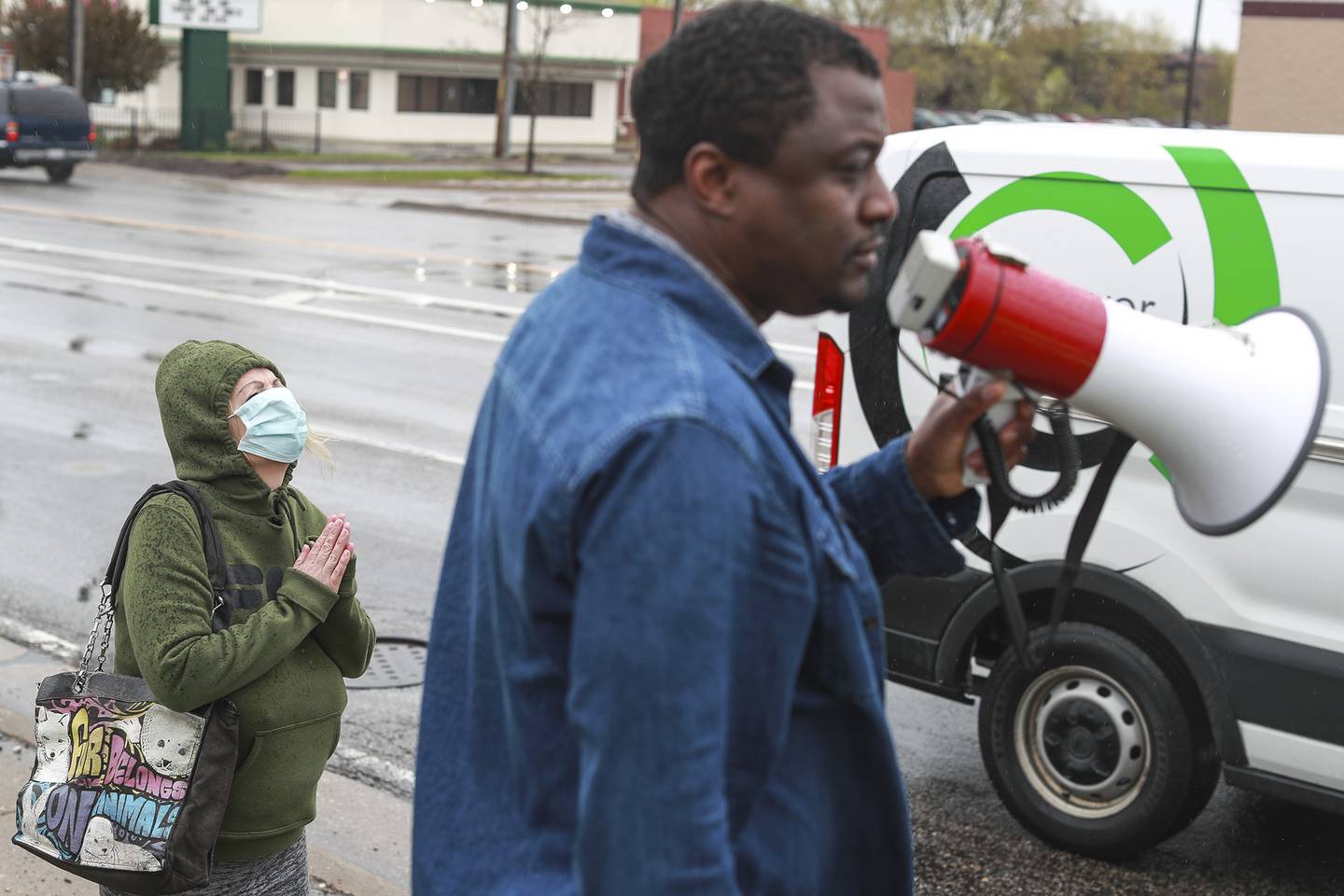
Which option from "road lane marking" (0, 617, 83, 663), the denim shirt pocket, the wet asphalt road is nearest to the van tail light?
the wet asphalt road

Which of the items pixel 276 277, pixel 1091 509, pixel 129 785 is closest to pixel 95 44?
pixel 276 277

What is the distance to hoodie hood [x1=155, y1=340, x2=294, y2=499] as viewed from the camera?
3311 mm

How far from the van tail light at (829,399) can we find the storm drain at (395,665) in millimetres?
1991

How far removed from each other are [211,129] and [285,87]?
936cm

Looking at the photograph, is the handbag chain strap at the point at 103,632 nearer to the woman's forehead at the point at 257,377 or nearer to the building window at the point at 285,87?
the woman's forehead at the point at 257,377

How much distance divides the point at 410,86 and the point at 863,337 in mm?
47960

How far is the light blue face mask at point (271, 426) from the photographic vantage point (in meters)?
3.33

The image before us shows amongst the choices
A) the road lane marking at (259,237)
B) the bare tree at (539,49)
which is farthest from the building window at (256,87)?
the road lane marking at (259,237)

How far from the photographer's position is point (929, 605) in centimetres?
523

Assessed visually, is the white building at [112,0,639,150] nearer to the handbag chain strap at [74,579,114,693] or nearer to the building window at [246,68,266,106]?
the building window at [246,68,266,106]

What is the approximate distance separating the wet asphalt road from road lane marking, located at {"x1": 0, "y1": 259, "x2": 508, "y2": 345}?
63 millimetres

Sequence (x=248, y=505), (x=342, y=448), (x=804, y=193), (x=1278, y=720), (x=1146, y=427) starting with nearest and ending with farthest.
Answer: (x=804, y=193) < (x=1146, y=427) < (x=248, y=505) < (x=1278, y=720) < (x=342, y=448)

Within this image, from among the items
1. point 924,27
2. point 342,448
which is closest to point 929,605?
point 342,448

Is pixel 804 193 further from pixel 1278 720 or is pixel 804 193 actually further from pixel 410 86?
pixel 410 86
